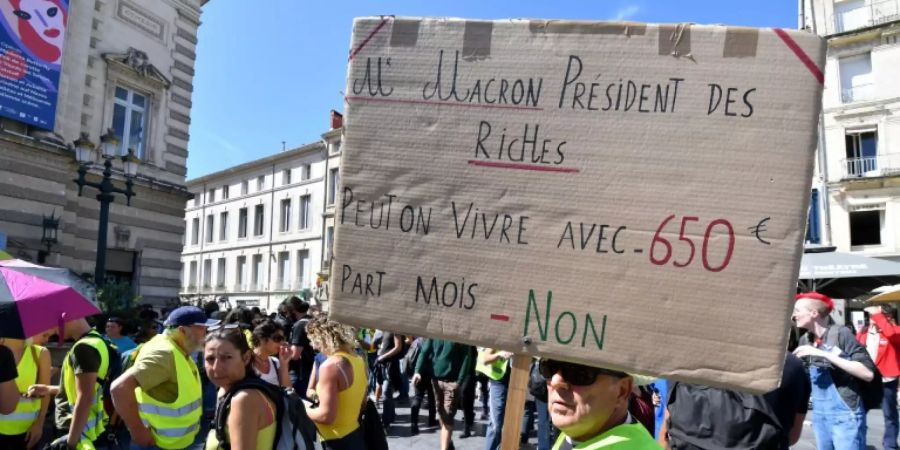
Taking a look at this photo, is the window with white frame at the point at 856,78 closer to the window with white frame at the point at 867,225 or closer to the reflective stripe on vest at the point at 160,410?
the window with white frame at the point at 867,225

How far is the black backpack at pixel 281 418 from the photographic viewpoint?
9.24 feet

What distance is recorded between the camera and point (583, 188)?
1752 mm

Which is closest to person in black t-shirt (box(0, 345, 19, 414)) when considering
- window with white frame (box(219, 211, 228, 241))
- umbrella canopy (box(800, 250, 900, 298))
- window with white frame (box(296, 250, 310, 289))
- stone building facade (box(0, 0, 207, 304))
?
stone building facade (box(0, 0, 207, 304))

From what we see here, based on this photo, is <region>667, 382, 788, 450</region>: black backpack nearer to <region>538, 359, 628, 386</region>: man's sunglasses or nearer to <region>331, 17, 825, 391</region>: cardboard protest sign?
<region>538, 359, 628, 386</region>: man's sunglasses

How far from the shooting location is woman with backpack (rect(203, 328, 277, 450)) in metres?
2.74

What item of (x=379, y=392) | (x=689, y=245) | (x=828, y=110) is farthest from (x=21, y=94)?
(x=828, y=110)

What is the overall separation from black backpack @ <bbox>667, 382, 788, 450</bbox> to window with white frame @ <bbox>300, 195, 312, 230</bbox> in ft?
137

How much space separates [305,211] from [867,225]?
34.1 meters

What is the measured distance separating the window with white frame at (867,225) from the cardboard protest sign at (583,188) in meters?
28.0

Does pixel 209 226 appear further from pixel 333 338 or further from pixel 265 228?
pixel 333 338

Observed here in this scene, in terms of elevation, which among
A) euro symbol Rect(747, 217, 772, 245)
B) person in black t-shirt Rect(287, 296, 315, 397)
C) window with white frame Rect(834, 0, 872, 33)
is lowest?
person in black t-shirt Rect(287, 296, 315, 397)

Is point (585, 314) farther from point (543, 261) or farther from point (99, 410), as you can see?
point (99, 410)

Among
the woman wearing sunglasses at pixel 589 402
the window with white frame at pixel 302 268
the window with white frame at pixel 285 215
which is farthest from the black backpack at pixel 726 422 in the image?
the window with white frame at pixel 285 215

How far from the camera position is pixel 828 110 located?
83.7ft
